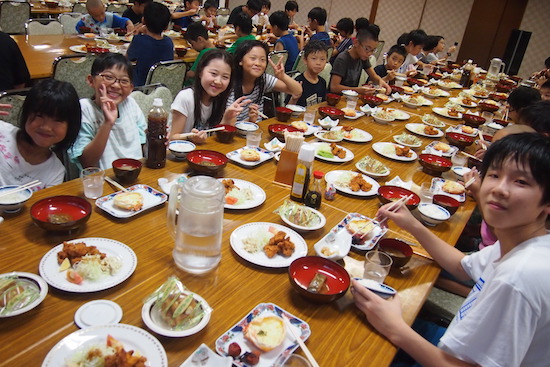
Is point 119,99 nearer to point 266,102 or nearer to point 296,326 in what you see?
point 296,326

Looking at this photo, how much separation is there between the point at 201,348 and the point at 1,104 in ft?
6.30

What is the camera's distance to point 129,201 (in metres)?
1.67

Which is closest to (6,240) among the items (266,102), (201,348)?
(201,348)

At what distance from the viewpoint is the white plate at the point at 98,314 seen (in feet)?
3.60

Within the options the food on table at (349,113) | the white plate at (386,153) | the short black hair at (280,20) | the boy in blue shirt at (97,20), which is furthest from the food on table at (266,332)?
the short black hair at (280,20)

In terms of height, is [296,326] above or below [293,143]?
below

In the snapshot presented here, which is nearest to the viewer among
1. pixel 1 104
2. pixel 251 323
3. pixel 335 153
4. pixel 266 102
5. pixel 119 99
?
pixel 251 323

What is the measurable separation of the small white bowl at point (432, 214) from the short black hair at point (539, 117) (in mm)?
1242

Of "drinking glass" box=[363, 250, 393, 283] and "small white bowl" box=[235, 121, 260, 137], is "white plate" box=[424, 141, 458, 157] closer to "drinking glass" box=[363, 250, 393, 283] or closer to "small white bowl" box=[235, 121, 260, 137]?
"small white bowl" box=[235, 121, 260, 137]

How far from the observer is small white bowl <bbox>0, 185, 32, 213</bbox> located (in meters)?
1.49

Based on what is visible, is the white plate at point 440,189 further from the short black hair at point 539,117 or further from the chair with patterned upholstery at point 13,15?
the chair with patterned upholstery at point 13,15

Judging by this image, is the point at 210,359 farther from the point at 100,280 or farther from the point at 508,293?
the point at 508,293

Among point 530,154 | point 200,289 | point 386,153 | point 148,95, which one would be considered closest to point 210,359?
point 200,289

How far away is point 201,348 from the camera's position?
3.34 ft
